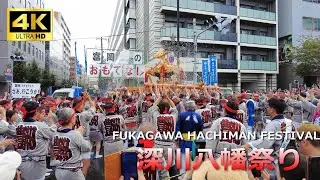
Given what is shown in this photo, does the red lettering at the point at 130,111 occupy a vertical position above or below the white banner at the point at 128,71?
below

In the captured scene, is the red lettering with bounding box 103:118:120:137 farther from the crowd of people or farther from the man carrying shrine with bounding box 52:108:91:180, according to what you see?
the man carrying shrine with bounding box 52:108:91:180

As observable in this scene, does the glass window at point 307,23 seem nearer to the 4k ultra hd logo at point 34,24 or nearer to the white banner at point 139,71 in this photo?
the white banner at point 139,71

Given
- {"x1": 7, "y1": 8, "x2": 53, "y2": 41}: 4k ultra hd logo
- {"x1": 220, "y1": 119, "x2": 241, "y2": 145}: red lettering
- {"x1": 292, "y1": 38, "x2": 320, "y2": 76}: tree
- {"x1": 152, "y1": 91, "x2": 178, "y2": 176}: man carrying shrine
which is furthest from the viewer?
{"x1": 292, "y1": 38, "x2": 320, "y2": 76}: tree

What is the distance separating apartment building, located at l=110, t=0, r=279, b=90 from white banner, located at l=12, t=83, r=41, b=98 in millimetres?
14845

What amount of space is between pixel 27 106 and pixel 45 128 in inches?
19.3

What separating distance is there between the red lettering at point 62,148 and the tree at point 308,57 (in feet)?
106

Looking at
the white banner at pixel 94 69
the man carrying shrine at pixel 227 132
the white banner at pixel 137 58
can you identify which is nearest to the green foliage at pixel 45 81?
the white banner at pixel 137 58

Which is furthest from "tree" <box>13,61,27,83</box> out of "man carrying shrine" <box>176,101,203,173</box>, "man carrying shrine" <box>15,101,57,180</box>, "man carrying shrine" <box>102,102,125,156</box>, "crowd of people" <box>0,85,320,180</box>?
"man carrying shrine" <box>15,101,57,180</box>

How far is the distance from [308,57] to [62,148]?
3264 centimetres

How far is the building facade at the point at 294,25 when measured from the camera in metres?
38.1

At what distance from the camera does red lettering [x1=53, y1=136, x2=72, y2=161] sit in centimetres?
541

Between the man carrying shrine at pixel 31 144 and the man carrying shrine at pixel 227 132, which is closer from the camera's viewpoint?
the man carrying shrine at pixel 227 132

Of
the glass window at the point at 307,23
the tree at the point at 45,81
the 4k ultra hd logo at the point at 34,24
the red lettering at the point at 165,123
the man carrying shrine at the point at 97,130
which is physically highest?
the glass window at the point at 307,23

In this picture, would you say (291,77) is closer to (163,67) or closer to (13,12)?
(163,67)
